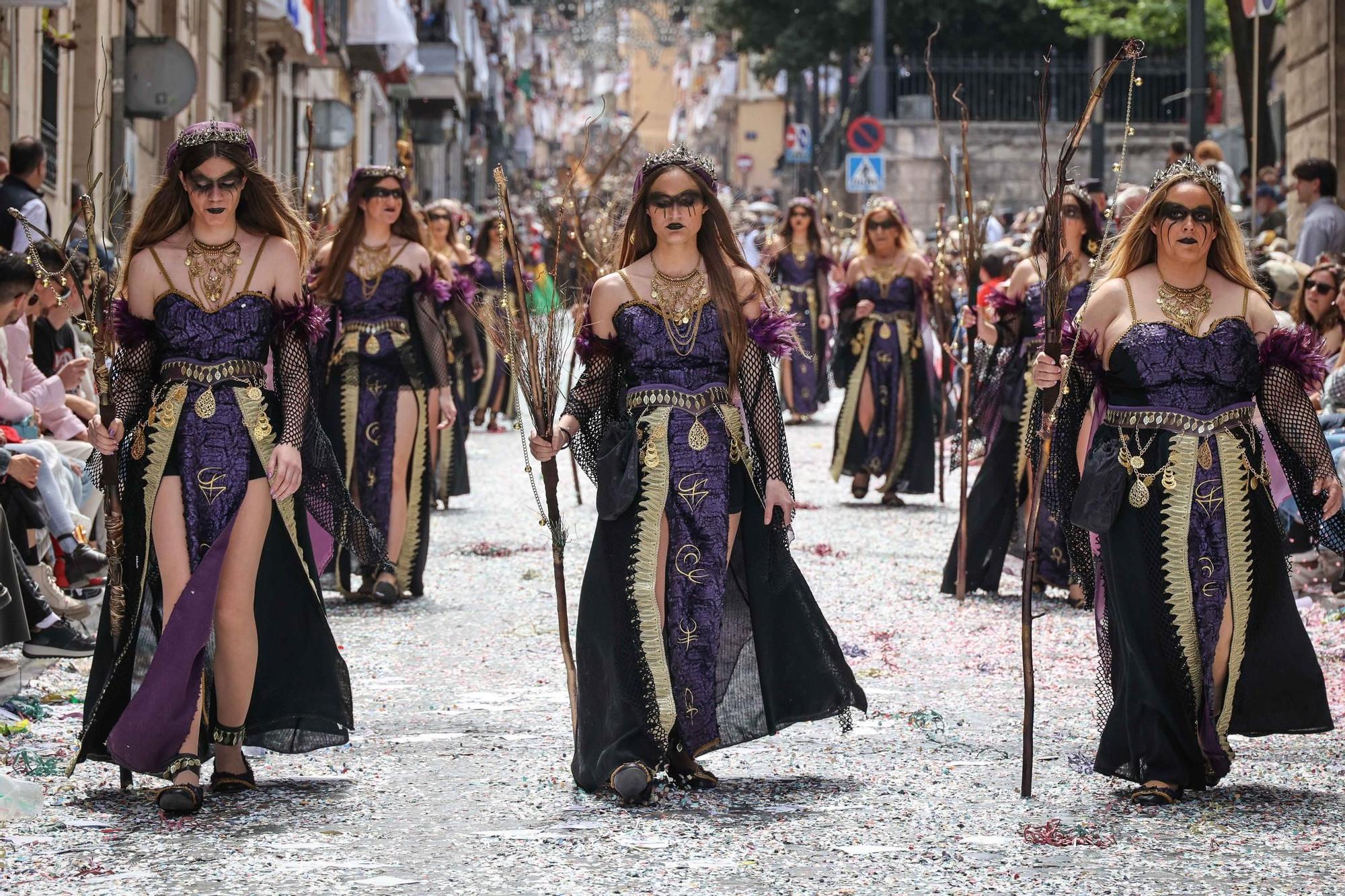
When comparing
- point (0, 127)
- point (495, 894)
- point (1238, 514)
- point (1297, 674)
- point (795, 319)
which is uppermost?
point (0, 127)

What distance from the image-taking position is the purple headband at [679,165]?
6.94m

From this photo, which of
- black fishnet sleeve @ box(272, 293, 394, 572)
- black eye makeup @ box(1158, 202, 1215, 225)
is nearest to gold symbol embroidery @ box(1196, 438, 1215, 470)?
black eye makeup @ box(1158, 202, 1215, 225)

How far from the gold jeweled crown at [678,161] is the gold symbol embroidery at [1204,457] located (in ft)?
5.42

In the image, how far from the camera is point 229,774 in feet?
21.9

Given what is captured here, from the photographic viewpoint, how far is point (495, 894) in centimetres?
546

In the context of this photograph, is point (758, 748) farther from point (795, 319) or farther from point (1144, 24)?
point (1144, 24)

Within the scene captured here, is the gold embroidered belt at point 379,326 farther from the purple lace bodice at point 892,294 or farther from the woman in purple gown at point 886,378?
the purple lace bodice at point 892,294

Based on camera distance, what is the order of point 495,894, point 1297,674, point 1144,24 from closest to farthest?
1. point 495,894
2. point 1297,674
3. point 1144,24

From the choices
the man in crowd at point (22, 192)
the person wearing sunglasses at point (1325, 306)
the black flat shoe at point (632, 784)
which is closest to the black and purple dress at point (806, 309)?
the man in crowd at point (22, 192)

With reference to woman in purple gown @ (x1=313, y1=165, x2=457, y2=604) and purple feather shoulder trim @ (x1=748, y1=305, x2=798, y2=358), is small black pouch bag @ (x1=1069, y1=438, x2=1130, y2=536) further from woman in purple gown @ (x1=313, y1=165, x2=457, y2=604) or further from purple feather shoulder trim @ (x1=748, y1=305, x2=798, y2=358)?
woman in purple gown @ (x1=313, y1=165, x2=457, y2=604)

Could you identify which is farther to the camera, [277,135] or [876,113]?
[876,113]

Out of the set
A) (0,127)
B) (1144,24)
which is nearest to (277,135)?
(1144,24)

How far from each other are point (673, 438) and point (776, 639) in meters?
0.70

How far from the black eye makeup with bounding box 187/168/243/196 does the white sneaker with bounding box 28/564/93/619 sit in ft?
10.6
